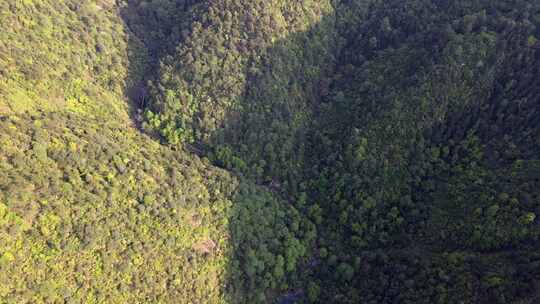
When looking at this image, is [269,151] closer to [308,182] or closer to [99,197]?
[308,182]

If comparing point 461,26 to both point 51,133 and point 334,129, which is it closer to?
point 334,129

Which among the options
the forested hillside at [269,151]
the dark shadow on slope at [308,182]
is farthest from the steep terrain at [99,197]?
the dark shadow on slope at [308,182]


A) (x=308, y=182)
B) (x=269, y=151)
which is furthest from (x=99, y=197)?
(x=308, y=182)

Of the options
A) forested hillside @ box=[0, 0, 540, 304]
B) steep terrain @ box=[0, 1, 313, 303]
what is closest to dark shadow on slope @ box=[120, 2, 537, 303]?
forested hillside @ box=[0, 0, 540, 304]

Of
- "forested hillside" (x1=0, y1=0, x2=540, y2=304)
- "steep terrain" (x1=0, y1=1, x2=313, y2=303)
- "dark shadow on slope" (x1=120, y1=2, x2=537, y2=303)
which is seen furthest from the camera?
"dark shadow on slope" (x1=120, y1=2, x2=537, y2=303)

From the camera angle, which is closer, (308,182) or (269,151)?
(308,182)

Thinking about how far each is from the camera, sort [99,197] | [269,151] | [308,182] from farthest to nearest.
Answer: [269,151] → [308,182] → [99,197]

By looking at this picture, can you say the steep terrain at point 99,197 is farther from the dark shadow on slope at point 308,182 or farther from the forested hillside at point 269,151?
the dark shadow on slope at point 308,182

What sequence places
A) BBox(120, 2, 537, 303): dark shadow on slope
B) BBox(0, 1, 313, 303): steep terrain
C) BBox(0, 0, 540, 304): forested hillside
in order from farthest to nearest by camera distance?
BBox(120, 2, 537, 303): dark shadow on slope, BBox(0, 0, 540, 304): forested hillside, BBox(0, 1, 313, 303): steep terrain

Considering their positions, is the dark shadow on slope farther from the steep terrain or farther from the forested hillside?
the steep terrain
